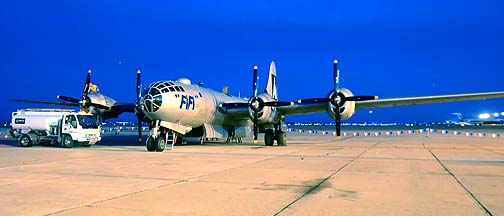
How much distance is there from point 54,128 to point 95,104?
11.5 ft

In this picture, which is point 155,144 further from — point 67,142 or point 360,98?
point 360,98

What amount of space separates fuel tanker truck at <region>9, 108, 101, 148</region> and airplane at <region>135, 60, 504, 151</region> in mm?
3062

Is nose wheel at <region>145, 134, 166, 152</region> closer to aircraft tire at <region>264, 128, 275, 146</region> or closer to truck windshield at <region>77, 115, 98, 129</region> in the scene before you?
truck windshield at <region>77, 115, 98, 129</region>

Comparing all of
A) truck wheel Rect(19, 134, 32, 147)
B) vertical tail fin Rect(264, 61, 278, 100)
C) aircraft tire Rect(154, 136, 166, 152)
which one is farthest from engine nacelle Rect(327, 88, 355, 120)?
truck wheel Rect(19, 134, 32, 147)

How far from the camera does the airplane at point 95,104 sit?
26.5 m

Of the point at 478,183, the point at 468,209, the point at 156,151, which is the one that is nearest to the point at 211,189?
the point at 468,209

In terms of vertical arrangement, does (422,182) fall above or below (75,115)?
below

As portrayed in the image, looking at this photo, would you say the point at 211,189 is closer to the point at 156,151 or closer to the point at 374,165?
the point at 374,165

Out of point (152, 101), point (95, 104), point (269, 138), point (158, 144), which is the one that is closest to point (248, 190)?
point (158, 144)

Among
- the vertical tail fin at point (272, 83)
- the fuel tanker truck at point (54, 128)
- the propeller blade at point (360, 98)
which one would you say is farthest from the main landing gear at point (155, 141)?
the vertical tail fin at point (272, 83)

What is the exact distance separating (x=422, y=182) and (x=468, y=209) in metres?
2.96

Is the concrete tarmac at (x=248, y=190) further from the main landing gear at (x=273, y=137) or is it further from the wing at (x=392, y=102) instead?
the main landing gear at (x=273, y=137)

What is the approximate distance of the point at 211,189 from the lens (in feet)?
26.7

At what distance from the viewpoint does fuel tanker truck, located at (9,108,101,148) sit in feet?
74.4
